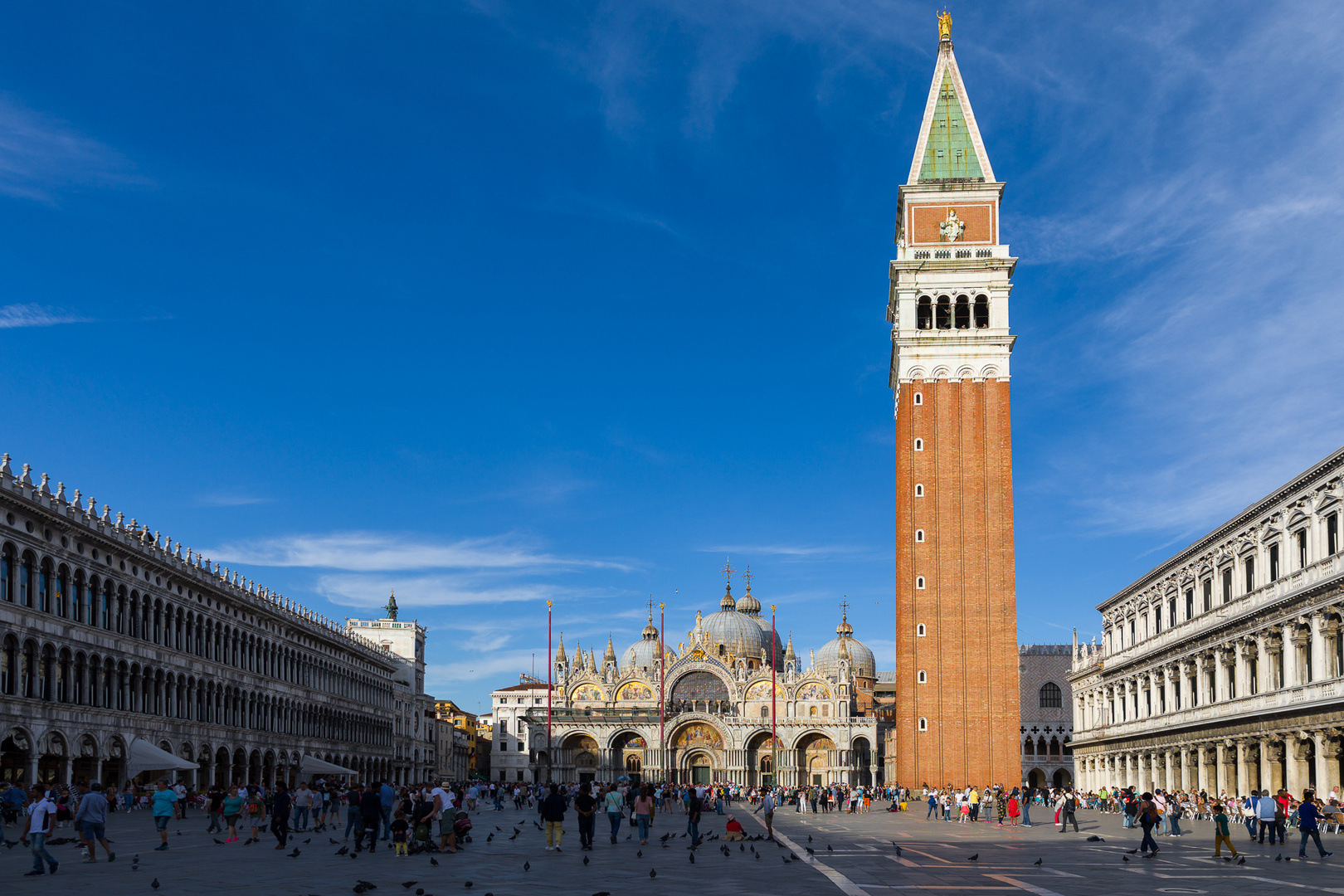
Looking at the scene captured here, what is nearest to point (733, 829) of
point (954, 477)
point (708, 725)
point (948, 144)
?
point (954, 477)

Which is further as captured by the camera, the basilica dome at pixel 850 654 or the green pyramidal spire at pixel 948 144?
the basilica dome at pixel 850 654

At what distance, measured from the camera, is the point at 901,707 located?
223ft

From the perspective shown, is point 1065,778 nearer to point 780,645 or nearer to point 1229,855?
point 780,645

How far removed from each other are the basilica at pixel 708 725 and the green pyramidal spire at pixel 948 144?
45258 millimetres

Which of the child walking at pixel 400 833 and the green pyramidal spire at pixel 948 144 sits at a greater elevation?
the green pyramidal spire at pixel 948 144

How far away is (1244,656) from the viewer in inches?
1914

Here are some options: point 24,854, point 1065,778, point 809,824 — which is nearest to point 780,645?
point 1065,778

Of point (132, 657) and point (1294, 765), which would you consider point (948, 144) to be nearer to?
point (1294, 765)

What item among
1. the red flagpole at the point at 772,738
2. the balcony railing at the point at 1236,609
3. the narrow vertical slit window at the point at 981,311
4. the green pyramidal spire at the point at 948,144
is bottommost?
the red flagpole at the point at 772,738

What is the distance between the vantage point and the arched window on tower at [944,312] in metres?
72.1

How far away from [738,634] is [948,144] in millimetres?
65014

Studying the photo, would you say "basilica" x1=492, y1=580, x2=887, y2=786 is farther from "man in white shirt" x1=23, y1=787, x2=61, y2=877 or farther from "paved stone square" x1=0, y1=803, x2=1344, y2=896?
"man in white shirt" x1=23, y1=787, x2=61, y2=877

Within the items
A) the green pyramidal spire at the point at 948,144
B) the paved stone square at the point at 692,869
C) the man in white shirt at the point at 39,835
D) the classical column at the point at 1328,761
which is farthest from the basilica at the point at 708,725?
the man in white shirt at the point at 39,835

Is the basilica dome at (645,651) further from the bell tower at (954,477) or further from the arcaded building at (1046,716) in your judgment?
the bell tower at (954,477)
